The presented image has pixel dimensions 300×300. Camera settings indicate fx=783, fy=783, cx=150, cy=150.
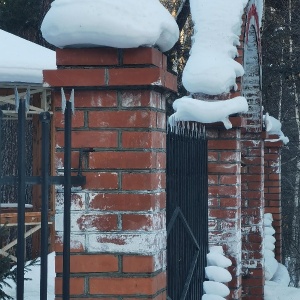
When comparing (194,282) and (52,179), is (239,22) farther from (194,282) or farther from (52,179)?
(52,179)

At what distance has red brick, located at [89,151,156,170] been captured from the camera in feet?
9.89

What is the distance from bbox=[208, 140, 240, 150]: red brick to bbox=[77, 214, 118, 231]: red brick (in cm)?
245

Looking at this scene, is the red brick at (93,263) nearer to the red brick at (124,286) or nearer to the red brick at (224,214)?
the red brick at (124,286)

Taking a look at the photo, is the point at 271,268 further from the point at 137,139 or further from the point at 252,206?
the point at 137,139

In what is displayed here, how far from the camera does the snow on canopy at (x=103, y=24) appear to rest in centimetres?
293

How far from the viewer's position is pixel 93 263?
119 inches

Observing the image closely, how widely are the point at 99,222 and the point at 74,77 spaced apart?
1.87ft

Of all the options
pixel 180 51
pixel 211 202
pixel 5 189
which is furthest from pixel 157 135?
pixel 180 51

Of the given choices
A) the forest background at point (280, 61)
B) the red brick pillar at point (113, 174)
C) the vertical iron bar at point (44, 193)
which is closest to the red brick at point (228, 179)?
the red brick pillar at point (113, 174)

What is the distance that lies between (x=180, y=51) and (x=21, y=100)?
1465cm

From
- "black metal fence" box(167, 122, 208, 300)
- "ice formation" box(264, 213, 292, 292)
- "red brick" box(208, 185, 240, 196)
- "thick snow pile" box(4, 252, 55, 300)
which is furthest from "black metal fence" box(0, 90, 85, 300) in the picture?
"ice formation" box(264, 213, 292, 292)

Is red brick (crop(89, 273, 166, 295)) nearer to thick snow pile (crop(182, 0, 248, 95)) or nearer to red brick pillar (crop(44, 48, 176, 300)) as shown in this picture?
red brick pillar (crop(44, 48, 176, 300))

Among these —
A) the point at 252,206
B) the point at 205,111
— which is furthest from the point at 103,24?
the point at 252,206

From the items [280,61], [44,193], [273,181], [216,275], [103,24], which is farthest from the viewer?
[280,61]
